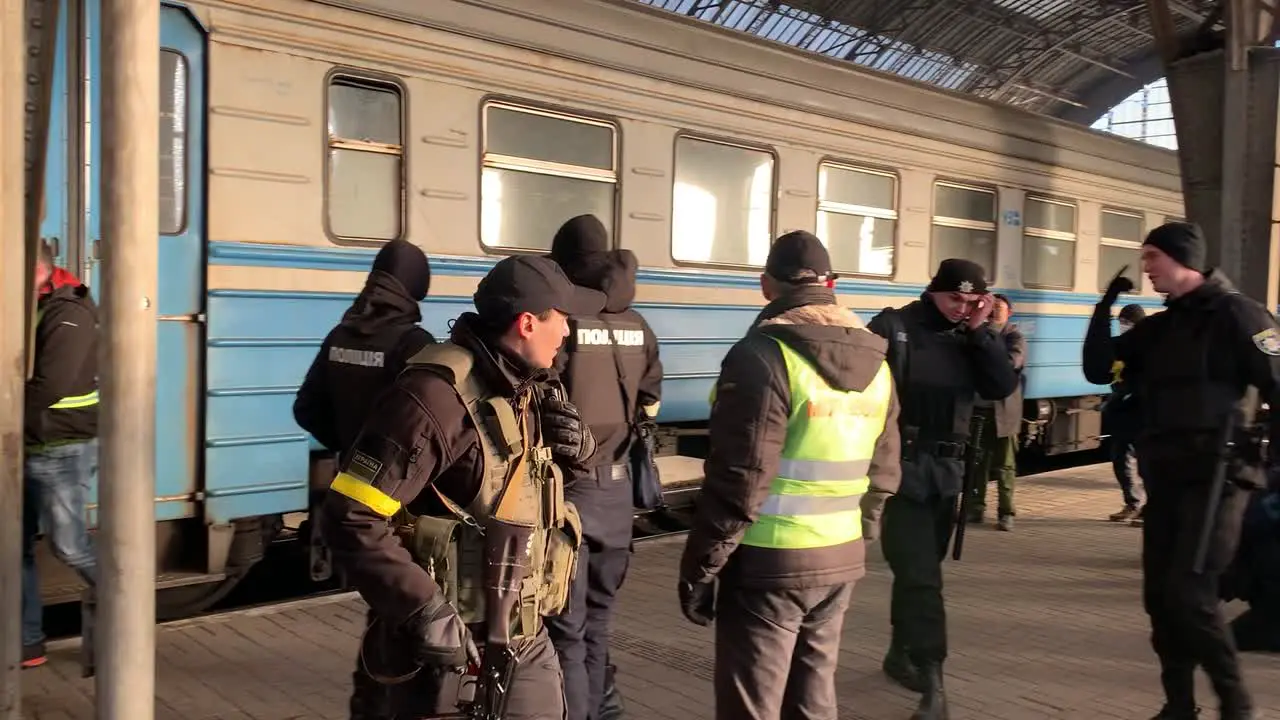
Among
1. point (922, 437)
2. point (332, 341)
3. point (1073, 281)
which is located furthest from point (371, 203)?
point (1073, 281)

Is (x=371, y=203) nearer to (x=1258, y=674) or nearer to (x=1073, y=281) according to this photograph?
(x=1258, y=674)

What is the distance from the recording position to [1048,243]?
1034cm

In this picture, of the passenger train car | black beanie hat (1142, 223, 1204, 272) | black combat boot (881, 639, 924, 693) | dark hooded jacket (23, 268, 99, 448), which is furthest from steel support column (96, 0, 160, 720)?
black beanie hat (1142, 223, 1204, 272)

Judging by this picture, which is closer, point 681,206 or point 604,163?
point 604,163

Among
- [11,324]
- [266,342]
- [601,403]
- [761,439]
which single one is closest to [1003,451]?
[601,403]

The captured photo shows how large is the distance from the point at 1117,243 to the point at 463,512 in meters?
10.3

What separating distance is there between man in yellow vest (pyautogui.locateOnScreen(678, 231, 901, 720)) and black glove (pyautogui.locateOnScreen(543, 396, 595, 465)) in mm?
440

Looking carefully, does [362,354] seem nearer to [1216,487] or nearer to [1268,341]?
[1216,487]

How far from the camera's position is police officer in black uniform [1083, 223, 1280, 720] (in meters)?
3.96

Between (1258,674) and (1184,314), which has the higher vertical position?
(1184,314)

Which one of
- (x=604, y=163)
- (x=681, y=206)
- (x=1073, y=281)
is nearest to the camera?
(x=604, y=163)

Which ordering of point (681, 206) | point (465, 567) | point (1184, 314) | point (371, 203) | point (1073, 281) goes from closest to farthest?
point (465, 567) → point (1184, 314) → point (371, 203) → point (681, 206) → point (1073, 281)

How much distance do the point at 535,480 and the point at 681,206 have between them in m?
4.64

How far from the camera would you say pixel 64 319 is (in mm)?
4410
